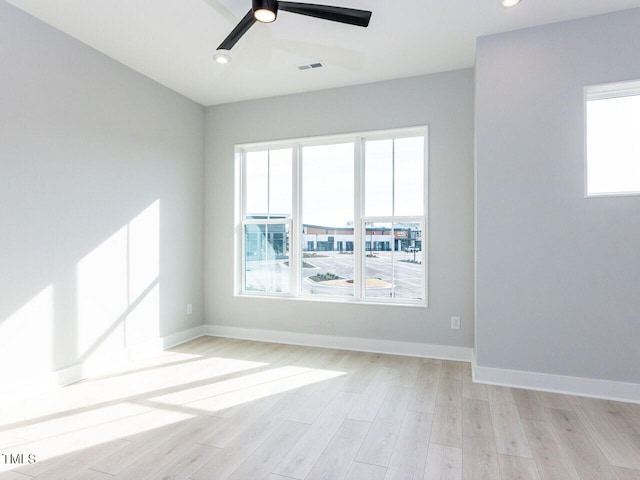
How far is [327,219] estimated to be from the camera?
4.27 meters

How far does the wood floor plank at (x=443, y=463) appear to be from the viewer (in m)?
1.84

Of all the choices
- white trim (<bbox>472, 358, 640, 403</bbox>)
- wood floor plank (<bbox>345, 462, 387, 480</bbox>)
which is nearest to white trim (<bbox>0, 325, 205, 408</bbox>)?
A: wood floor plank (<bbox>345, 462, 387, 480</bbox>)

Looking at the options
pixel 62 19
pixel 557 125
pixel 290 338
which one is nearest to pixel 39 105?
pixel 62 19

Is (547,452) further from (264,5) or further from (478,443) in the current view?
(264,5)

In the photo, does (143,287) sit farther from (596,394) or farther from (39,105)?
(596,394)

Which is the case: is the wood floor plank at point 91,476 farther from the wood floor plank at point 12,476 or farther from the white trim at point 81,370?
the white trim at point 81,370

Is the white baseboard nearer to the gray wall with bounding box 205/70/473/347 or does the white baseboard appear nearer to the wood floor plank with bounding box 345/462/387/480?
the gray wall with bounding box 205/70/473/347

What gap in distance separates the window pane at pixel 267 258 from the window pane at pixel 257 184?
202 mm

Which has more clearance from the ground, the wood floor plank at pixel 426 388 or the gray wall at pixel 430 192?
the gray wall at pixel 430 192

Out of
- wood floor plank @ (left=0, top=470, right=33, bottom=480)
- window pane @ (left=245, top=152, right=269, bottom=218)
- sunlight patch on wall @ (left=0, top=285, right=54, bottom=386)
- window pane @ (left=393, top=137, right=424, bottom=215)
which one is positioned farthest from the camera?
window pane @ (left=245, top=152, right=269, bottom=218)

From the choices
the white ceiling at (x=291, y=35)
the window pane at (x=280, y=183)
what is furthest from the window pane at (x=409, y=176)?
the window pane at (x=280, y=183)

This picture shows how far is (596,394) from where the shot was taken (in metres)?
2.78

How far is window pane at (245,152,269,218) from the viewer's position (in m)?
4.57

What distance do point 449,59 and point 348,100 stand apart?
3.64 feet
